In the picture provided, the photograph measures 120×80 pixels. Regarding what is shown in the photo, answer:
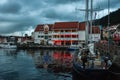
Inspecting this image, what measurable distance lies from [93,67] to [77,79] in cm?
418

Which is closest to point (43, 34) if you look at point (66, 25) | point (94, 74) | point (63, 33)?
point (63, 33)

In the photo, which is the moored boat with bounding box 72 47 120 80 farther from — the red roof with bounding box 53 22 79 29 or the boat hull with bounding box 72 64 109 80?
the red roof with bounding box 53 22 79 29

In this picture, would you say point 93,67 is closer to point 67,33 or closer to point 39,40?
point 67,33

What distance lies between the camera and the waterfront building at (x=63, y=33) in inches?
5443

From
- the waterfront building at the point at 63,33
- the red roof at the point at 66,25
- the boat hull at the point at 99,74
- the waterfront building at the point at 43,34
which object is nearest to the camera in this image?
the boat hull at the point at 99,74

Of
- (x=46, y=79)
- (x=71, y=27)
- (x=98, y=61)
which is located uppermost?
(x=71, y=27)

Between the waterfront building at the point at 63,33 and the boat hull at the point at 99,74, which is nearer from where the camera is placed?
the boat hull at the point at 99,74

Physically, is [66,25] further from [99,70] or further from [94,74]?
[99,70]

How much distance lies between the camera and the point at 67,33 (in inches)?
5546

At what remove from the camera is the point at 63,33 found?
142m

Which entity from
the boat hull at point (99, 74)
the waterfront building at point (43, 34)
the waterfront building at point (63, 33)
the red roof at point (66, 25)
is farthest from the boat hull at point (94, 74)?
the waterfront building at point (43, 34)

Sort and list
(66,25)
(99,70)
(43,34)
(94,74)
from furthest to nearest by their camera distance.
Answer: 1. (43,34)
2. (66,25)
3. (94,74)
4. (99,70)

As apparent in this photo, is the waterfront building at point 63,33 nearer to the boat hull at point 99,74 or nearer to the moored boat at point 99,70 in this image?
the moored boat at point 99,70

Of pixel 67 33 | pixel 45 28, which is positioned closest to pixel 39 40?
pixel 45 28
